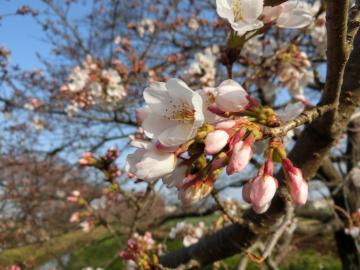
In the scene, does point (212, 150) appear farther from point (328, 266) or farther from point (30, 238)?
point (30, 238)

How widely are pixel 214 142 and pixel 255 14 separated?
39cm

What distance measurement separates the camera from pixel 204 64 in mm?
3930

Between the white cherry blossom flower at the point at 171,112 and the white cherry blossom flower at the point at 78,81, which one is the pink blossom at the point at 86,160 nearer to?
the white cherry blossom flower at the point at 171,112

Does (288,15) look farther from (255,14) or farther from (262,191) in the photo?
(262,191)

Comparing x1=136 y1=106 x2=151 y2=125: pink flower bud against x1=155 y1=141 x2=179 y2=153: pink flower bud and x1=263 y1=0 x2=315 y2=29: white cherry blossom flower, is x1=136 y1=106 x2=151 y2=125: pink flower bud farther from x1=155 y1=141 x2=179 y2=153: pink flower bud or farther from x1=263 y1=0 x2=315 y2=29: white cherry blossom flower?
x1=263 y1=0 x2=315 y2=29: white cherry blossom flower

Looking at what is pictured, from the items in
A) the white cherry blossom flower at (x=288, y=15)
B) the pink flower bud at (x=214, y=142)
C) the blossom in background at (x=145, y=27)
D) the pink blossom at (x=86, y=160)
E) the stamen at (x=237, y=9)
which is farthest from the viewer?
the blossom in background at (x=145, y=27)

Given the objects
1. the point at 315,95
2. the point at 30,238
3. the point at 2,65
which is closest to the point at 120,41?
the point at 2,65

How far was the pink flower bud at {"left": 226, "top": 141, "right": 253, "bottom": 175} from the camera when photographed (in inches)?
28.3

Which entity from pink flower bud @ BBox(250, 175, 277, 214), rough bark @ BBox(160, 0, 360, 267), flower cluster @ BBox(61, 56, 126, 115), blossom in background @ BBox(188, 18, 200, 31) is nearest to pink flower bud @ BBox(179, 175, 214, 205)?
pink flower bud @ BBox(250, 175, 277, 214)

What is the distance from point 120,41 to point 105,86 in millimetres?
3361

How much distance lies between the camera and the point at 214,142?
2.31ft

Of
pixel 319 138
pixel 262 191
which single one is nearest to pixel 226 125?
pixel 262 191

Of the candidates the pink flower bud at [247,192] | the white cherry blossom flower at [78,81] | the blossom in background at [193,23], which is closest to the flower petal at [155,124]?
the pink flower bud at [247,192]

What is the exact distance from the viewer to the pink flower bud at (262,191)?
78 centimetres
